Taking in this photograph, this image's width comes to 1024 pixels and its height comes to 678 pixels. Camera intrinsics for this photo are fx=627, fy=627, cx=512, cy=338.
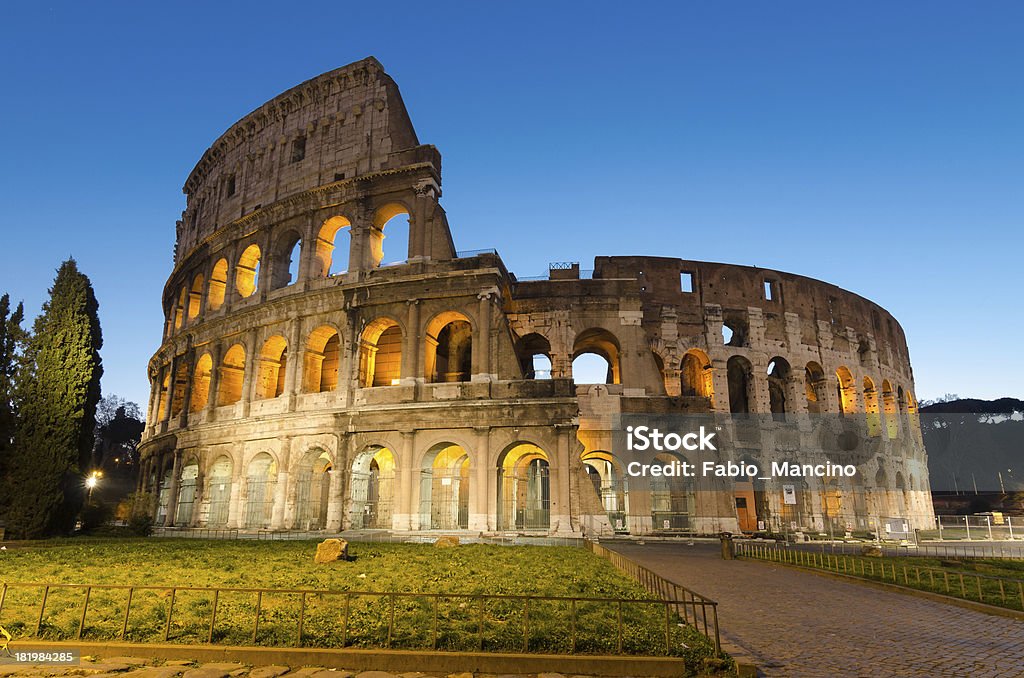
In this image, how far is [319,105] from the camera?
27641 millimetres

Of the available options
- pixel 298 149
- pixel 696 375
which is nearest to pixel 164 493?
pixel 298 149

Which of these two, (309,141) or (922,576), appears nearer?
(922,576)

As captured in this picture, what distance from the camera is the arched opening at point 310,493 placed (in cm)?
2283

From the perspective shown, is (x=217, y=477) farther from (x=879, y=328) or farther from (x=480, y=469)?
(x=879, y=328)

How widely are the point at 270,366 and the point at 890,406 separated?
3388 centimetres

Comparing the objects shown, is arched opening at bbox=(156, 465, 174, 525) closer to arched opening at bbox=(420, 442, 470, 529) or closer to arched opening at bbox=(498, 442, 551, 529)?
arched opening at bbox=(420, 442, 470, 529)

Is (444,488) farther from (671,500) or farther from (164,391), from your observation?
(164,391)

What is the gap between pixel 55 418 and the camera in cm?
1919

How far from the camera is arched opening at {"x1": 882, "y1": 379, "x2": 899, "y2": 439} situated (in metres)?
35.3

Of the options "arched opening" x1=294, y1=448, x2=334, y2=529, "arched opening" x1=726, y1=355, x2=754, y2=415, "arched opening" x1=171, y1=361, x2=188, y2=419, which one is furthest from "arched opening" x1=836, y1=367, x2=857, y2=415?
"arched opening" x1=171, y1=361, x2=188, y2=419

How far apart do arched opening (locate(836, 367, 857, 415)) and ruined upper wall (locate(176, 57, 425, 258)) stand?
79.5 ft

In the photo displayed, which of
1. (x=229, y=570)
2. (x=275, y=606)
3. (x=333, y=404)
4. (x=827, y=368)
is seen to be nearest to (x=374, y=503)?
(x=333, y=404)

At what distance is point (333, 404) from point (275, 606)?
1562 cm

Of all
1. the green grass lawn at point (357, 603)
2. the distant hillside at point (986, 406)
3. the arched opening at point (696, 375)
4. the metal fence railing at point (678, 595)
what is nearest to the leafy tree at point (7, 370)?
the green grass lawn at point (357, 603)
